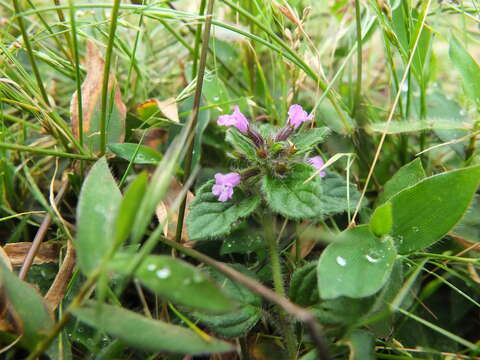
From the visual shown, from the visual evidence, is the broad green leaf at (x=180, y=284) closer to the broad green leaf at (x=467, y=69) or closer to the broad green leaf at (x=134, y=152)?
the broad green leaf at (x=134, y=152)

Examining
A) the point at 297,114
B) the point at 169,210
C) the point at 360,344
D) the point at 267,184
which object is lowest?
the point at 360,344

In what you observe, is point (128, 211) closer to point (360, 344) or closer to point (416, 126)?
point (360, 344)

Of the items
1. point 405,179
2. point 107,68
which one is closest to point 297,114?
point 405,179

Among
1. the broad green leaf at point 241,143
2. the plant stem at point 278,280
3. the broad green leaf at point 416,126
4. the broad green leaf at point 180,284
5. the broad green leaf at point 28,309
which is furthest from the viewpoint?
the broad green leaf at point 416,126

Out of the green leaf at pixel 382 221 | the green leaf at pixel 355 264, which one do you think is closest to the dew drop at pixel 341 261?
the green leaf at pixel 355 264

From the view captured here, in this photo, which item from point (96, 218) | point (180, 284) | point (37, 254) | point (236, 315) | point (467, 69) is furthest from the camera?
point (467, 69)

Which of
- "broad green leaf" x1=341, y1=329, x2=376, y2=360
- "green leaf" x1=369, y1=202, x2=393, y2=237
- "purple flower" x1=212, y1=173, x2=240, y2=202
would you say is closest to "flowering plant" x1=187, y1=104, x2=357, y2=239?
"purple flower" x1=212, y1=173, x2=240, y2=202
